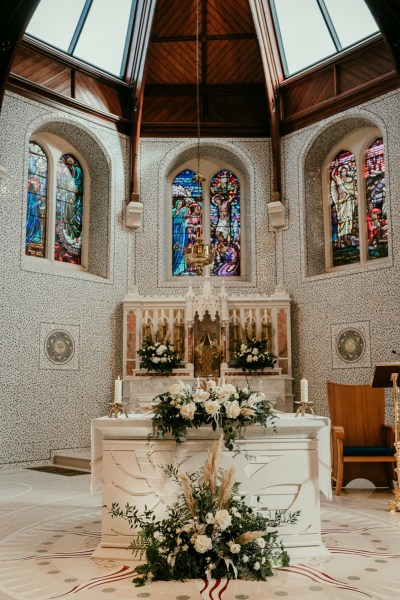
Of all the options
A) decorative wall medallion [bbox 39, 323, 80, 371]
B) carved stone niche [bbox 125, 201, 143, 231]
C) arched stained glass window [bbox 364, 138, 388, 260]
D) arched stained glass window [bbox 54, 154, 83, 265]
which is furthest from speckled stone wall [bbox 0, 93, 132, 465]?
arched stained glass window [bbox 364, 138, 388, 260]

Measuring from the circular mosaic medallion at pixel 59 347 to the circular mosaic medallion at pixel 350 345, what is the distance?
468 centimetres

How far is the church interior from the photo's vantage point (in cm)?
1000

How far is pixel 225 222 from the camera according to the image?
12547 mm

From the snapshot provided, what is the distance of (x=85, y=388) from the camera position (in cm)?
1071

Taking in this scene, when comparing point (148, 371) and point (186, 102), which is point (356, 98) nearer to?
point (186, 102)

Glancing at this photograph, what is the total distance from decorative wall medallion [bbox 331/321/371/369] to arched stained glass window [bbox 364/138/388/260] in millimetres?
1415

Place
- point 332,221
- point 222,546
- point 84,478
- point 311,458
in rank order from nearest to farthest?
1. point 222,546
2. point 311,458
3. point 84,478
4. point 332,221

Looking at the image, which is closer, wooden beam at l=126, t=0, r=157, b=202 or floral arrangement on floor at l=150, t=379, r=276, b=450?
floral arrangement on floor at l=150, t=379, r=276, b=450

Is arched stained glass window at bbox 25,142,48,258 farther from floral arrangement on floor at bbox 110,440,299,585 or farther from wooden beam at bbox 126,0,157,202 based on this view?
floral arrangement on floor at bbox 110,440,299,585

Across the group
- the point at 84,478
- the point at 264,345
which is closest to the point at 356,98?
the point at 264,345

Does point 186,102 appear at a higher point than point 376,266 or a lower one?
higher

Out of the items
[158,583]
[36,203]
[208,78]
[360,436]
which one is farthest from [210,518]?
[208,78]

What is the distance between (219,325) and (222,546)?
744 centimetres

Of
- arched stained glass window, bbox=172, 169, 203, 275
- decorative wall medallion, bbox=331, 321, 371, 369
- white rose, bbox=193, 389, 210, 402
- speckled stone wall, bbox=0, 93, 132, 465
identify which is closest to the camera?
white rose, bbox=193, 389, 210, 402
